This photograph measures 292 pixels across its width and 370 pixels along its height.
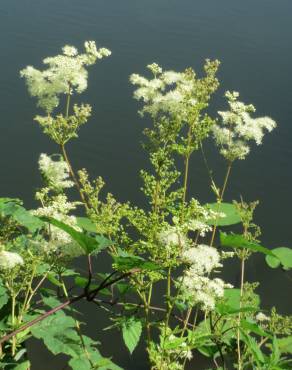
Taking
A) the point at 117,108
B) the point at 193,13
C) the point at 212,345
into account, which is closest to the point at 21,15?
the point at 193,13

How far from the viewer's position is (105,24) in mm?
16953

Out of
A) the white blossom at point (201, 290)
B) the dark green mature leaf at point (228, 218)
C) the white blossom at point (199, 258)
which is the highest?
the white blossom at point (199, 258)

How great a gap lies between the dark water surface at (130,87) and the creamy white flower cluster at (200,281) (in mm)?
3299

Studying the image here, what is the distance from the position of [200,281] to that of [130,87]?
32.3 feet

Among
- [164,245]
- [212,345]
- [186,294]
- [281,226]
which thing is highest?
[164,245]

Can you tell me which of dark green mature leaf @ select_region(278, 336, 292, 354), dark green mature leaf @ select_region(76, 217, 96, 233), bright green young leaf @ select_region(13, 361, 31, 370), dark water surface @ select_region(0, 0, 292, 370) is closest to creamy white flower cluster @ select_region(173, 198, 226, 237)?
bright green young leaf @ select_region(13, 361, 31, 370)

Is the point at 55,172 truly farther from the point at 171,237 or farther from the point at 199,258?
the point at 199,258

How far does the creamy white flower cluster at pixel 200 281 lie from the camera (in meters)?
2.61

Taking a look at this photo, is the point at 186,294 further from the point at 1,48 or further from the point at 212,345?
the point at 1,48

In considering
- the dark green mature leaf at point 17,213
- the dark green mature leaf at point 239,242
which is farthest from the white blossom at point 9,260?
the dark green mature leaf at point 239,242

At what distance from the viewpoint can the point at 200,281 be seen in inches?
106

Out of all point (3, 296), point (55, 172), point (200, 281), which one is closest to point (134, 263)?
point (200, 281)

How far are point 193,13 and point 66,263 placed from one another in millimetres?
17999

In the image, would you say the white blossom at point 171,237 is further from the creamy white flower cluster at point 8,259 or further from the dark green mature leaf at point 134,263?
the creamy white flower cluster at point 8,259
